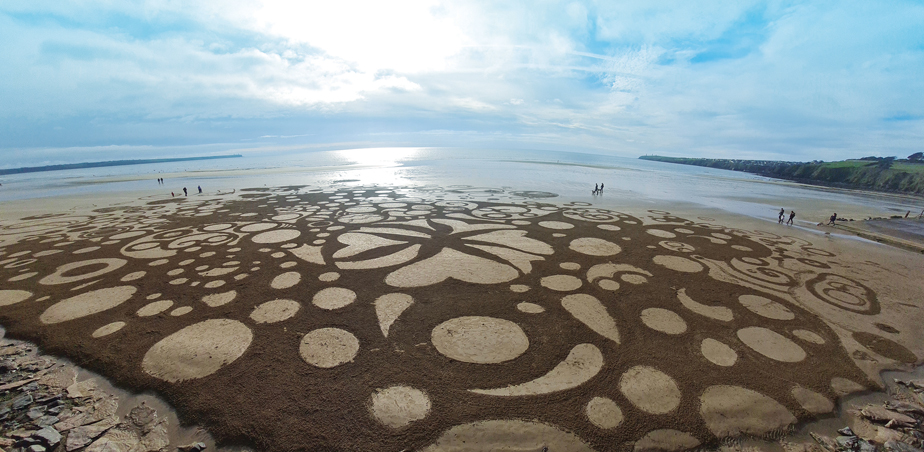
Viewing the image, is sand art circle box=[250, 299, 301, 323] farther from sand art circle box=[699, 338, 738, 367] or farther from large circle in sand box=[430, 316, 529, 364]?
sand art circle box=[699, 338, 738, 367]

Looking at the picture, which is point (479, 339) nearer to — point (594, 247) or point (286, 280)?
point (286, 280)

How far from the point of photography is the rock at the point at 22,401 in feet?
14.8

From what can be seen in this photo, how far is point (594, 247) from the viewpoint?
12453 mm

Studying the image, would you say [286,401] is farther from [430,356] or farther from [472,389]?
[472,389]

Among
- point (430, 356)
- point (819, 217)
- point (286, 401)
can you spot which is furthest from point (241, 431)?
point (819, 217)

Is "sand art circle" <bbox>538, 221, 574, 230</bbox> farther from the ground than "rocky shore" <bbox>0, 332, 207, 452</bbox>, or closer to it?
farther from the ground

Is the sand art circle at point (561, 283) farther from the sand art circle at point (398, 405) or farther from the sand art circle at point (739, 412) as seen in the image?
the sand art circle at point (398, 405)

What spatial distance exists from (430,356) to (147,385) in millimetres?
4721

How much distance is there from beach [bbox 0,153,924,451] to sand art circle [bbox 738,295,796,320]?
78 mm

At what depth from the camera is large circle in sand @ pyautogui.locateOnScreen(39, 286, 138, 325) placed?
22.9ft

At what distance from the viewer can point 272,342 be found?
614 cm

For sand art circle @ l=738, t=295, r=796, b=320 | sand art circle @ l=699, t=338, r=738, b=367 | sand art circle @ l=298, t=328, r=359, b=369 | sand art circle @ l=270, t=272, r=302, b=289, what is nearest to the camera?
sand art circle @ l=298, t=328, r=359, b=369

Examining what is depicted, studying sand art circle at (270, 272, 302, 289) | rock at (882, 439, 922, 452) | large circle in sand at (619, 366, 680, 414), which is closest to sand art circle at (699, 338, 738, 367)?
large circle in sand at (619, 366, 680, 414)

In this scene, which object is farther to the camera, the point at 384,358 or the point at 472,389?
the point at 384,358
